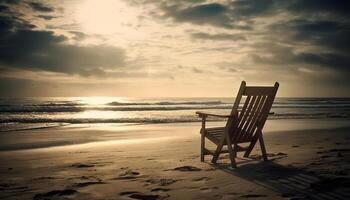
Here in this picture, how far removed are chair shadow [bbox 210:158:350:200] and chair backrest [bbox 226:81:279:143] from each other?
0.56m

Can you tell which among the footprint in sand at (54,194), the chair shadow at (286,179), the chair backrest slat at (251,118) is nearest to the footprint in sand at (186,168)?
the chair shadow at (286,179)

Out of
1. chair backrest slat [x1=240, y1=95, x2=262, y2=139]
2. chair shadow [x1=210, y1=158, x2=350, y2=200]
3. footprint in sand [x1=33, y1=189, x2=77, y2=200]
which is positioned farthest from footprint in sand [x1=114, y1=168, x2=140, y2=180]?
chair backrest slat [x1=240, y1=95, x2=262, y2=139]

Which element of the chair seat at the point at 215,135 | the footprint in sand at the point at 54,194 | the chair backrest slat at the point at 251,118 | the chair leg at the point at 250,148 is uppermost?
A: the chair backrest slat at the point at 251,118

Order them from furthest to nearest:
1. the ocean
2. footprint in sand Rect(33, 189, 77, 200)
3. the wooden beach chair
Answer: the ocean < the wooden beach chair < footprint in sand Rect(33, 189, 77, 200)

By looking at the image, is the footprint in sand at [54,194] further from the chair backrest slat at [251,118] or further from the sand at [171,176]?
the chair backrest slat at [251,118]

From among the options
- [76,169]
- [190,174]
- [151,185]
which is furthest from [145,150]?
[151,185]

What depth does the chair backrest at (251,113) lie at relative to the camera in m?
5.69

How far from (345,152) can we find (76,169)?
552 centimetres

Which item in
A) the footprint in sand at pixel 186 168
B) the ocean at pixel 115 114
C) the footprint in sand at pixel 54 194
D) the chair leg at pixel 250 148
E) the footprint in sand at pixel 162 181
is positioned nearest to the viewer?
the footprint in sand at pixel 54 194

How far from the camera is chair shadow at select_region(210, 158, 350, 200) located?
3.67 meters

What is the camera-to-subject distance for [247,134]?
606 cm

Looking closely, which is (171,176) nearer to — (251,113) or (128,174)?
(128,174)

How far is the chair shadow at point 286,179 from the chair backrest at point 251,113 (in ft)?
1.83

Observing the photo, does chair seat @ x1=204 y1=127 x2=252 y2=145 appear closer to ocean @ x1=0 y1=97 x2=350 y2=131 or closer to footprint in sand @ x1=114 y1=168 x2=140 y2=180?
footprint in sand @ x1=114 y1=168 x2=140 y2=180
